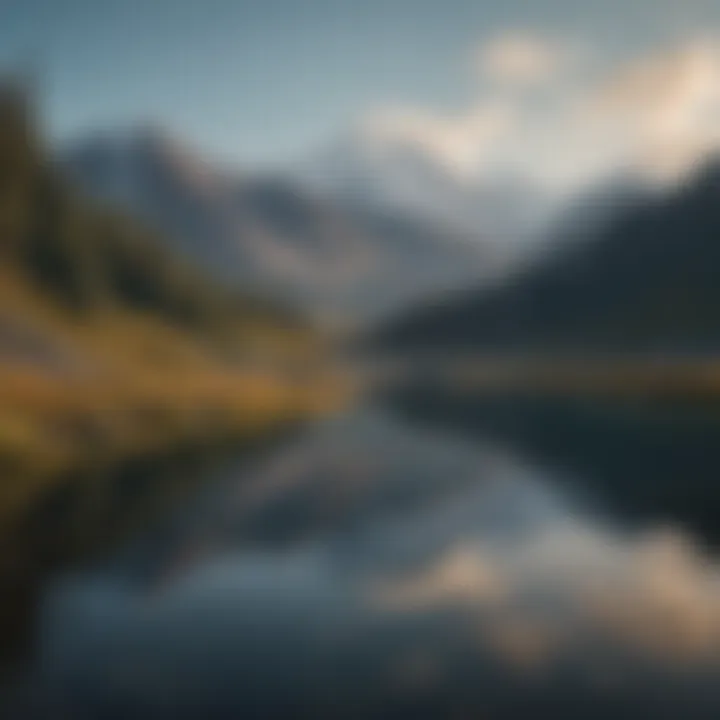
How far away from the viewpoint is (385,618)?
27.0 m

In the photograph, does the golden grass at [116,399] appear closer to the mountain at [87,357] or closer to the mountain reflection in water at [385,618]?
the mountain at [87,357]

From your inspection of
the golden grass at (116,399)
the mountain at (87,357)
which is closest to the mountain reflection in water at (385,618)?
the mountain at (87,357)

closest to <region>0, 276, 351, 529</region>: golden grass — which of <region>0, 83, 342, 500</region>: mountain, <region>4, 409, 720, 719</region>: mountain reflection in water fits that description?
<region>0, 83, 342, 500</region>: mountain

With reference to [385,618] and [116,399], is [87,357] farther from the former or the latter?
[385,618]

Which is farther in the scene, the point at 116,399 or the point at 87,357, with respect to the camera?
the point at 87,357

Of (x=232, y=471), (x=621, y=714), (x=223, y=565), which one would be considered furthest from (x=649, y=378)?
(x=621, y=714)

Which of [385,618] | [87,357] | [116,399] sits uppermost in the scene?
[87,357]

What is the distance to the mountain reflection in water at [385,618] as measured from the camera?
2044 cm

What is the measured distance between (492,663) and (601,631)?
4213 millimetres

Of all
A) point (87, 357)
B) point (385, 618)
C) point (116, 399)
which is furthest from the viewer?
point (87, 357)

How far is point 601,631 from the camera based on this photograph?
24.9m

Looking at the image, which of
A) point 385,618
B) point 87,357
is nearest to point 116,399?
point 87,357

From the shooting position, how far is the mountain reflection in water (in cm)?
2044

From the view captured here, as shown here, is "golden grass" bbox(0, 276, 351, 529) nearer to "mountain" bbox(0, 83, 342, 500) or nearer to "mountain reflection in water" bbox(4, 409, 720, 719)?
"mountain" bbox(0, 83, 342, 500)
